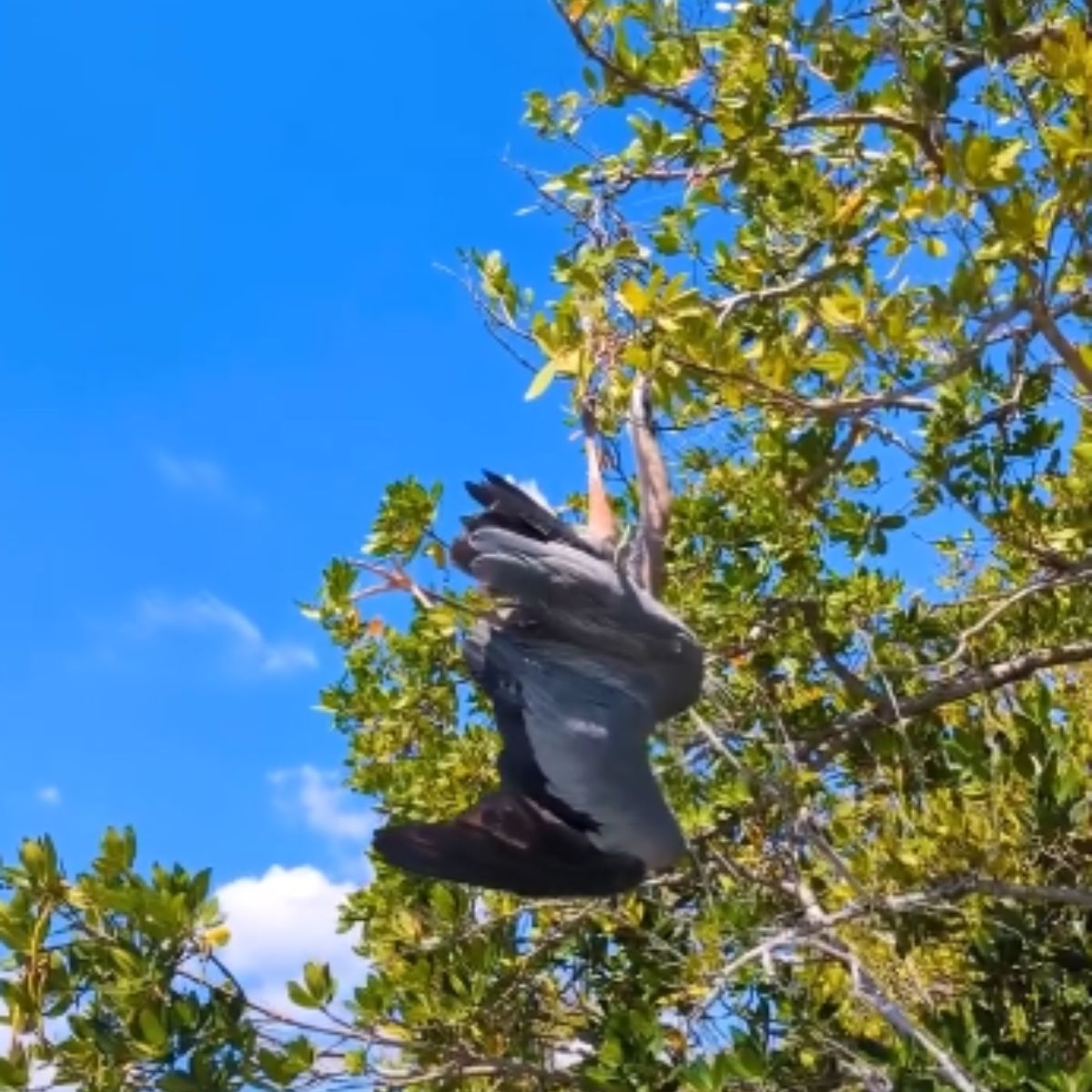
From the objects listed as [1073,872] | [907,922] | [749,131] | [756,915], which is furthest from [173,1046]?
[749,131]

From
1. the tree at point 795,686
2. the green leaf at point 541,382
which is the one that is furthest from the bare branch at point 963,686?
the green leaf at point 541,382

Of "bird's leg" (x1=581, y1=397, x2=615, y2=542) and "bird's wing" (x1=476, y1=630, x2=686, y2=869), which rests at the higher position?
"bird's leg" (x1=581, y1=397, x2=615, y2=542)

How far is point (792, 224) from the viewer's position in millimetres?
4777

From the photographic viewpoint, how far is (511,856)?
3002 millimetres

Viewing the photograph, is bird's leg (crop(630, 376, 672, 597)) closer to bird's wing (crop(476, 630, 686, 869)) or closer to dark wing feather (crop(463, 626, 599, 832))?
bird's wing (crop(476, 630, 686, 869))

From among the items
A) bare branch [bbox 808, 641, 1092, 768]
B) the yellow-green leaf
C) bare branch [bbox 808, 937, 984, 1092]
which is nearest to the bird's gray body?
bare branch [bbox 808, 937, 984, 1092]

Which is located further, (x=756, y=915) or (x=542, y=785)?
(x=756, y=915)

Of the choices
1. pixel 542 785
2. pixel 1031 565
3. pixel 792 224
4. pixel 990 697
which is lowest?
pixel 542 785

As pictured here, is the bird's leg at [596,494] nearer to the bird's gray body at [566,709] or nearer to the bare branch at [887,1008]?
the bird's gray body at [566,709]

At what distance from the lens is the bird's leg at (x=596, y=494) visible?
3.02m

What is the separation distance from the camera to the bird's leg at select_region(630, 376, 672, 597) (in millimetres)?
2980

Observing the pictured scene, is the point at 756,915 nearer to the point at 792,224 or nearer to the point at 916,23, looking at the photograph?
the point at 792,224

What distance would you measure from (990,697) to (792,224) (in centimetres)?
153

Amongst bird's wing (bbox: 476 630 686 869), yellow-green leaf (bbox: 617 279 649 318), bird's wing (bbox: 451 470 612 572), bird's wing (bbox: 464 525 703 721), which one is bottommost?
bird's wing (bbox: 476 630 686 869)
